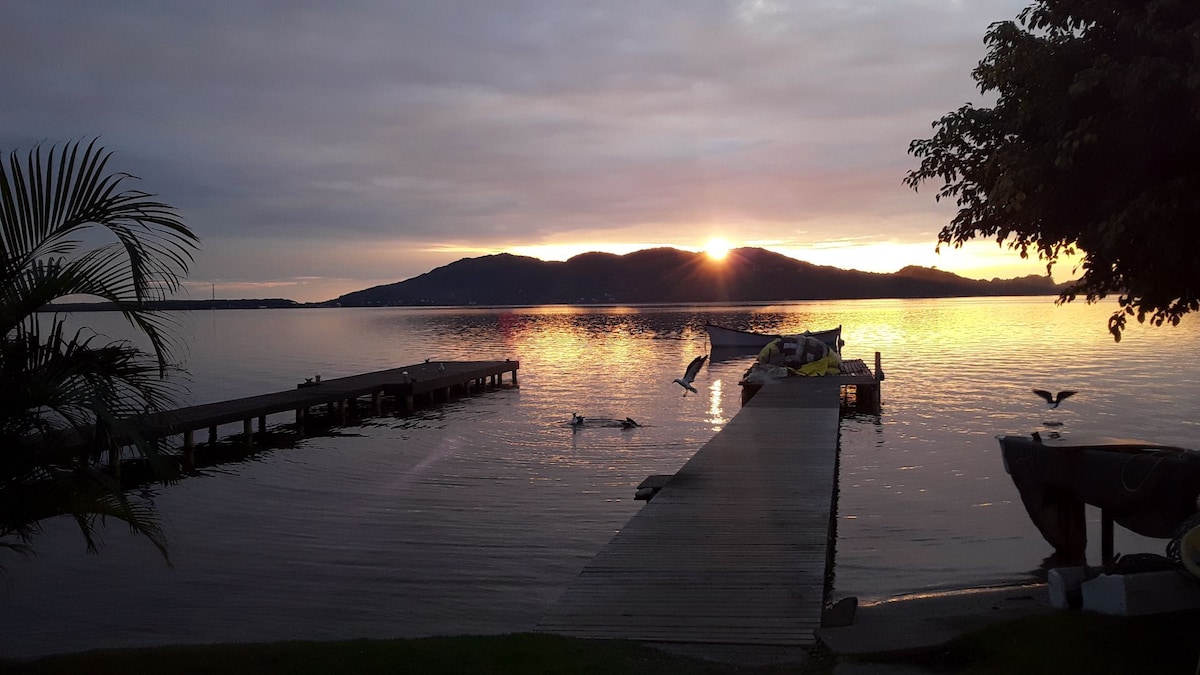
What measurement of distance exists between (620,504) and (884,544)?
4.48 meters

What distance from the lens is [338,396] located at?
2780 cm

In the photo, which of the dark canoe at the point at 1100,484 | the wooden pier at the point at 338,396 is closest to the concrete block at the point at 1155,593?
the dark canoe at the point at 1100,484

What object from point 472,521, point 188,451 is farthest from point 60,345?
point 188,451

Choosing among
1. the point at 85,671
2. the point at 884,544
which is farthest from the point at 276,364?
the point at 85,671

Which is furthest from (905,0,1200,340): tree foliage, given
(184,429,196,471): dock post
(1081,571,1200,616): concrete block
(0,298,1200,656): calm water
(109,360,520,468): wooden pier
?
(184,429,196,471): dock post

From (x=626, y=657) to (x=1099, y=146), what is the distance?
459 centimetres

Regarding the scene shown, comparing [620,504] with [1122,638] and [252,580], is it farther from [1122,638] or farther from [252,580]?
[1122,638]

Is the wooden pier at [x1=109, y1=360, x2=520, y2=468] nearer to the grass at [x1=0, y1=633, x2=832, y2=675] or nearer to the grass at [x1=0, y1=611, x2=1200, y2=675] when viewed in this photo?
the grass at [x1=0, y1=633, x2=832, y2=675]

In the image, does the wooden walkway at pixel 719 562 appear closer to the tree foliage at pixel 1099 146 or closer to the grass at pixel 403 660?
the grass at pixel 403 660

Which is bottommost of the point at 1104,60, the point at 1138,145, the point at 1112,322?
the point at 1112,322

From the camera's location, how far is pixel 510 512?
15031 mm

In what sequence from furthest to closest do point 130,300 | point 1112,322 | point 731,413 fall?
point 731,413, point 1112,322, point 130,300

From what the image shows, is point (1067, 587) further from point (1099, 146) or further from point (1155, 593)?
point (1099, 146)

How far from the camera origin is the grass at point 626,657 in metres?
5.65
